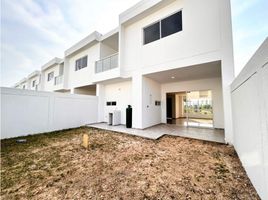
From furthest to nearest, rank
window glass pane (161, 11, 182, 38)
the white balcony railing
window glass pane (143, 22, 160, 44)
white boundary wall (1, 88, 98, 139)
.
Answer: the white balcony railing, window glass pane (143, 22, 160, 44), window glass pane (161, 11, 182, 38), white boundary wall (1, 88, 98, 139)

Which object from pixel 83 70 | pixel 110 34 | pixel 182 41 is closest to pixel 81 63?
pixel 83 70

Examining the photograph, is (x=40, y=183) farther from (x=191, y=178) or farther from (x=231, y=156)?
(x=231, y=156)

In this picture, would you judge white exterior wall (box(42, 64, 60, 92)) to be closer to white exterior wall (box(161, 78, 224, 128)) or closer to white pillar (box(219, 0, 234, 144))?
white exterior wall (box(161, 78, 224, 128))

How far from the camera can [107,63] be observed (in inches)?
340

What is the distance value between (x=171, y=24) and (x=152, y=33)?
115 centimetres

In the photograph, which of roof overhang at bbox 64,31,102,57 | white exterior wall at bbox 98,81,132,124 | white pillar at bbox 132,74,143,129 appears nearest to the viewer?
white pillar at bbox 132,74,143,129

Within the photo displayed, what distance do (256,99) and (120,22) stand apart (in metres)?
8.14

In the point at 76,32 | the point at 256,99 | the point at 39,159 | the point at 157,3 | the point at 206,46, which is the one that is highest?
the point at 76,32

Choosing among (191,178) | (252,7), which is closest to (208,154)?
(191,178)

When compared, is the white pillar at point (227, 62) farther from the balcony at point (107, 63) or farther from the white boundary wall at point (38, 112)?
the white boundary wall at point (38, 112)

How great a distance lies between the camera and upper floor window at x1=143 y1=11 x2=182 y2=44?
18.6 ft

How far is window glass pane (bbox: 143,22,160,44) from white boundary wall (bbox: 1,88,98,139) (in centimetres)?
622

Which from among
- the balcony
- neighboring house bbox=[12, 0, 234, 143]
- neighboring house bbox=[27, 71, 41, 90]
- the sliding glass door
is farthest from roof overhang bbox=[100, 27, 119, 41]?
neighboring house bbox=[27, 71, 41, 90]

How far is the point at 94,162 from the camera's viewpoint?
3.10 meters
